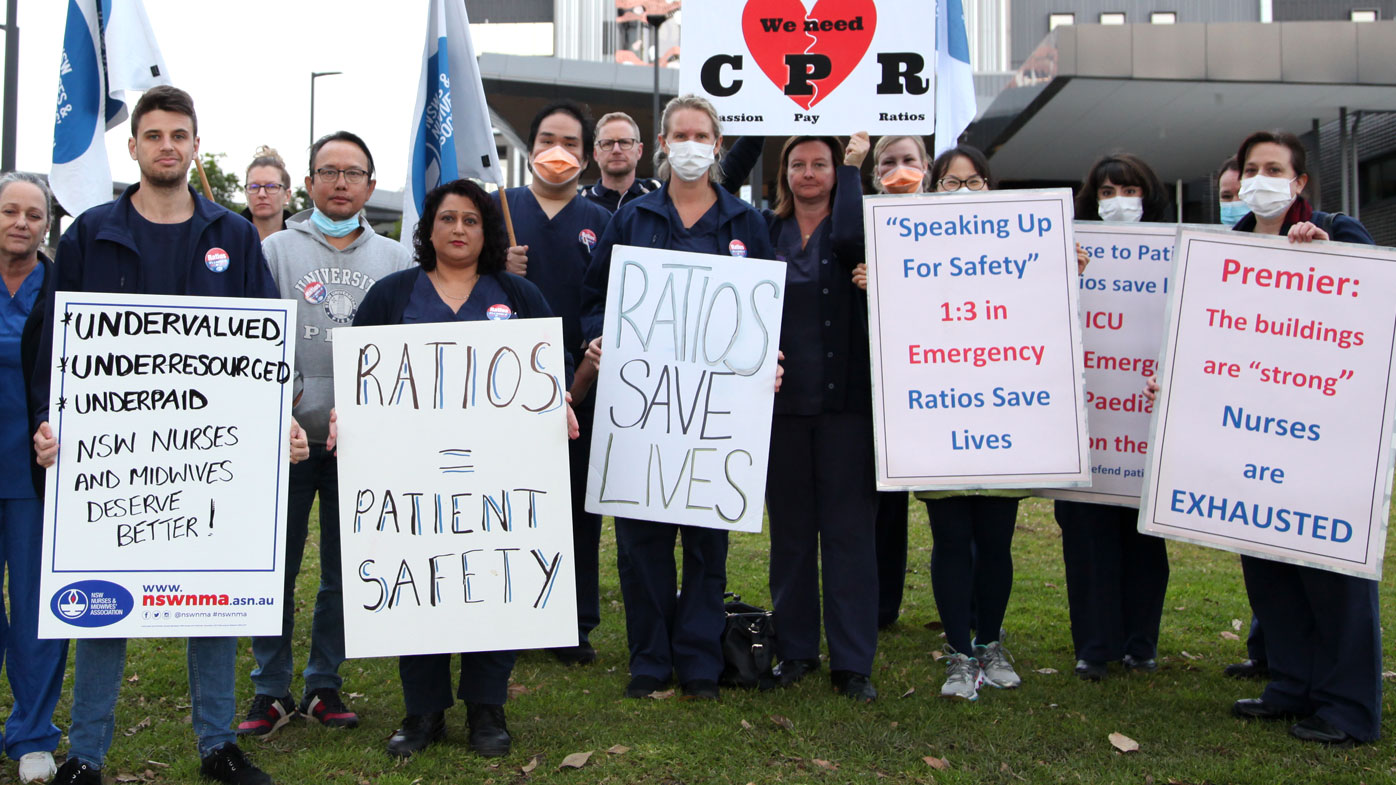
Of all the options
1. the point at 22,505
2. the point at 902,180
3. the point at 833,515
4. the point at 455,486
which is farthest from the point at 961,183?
the point at 22,505

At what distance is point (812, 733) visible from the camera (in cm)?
454

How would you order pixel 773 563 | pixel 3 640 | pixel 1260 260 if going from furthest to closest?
1. pixel 773 563
2. pixel 1260 260
3. pixel 3 640

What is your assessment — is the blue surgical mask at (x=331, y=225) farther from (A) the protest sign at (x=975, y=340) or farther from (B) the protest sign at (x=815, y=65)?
(A) the protest sign at (x=975, y=340)

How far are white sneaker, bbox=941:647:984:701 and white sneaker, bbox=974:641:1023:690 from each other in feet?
0.22

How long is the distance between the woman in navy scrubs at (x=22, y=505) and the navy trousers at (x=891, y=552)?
3964 millimetres

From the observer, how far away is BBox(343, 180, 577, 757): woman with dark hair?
14.4 feet

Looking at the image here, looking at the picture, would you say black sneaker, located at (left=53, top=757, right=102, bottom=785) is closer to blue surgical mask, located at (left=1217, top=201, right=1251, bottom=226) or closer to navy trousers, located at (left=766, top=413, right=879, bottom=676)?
navy trousers, located at (left=766, top=413, right=879, bottom=676)

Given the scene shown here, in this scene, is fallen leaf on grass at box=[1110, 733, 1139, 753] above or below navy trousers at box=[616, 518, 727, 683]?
below

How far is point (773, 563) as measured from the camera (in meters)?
5.28

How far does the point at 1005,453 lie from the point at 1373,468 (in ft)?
4.46

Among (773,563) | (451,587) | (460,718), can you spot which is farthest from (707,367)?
(460,718)

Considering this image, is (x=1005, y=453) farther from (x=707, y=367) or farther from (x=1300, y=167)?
(x=1300, y=167)

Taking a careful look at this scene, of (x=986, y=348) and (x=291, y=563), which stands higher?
(x=986, y=348)

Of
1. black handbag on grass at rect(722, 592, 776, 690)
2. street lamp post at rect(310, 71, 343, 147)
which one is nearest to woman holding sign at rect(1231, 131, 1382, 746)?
black handbag on grass at rect(722, 592, 776, 690)
